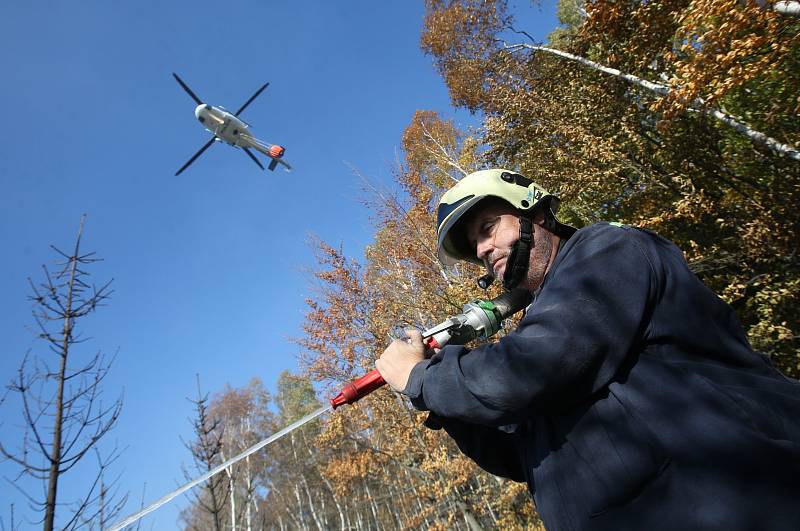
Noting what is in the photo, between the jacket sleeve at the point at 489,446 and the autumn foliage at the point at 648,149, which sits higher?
the autumn foliage at the point at 648,149

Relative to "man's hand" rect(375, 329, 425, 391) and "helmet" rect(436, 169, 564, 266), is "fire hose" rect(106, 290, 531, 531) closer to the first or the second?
"man's hand" rect(375, 329, 425, 391)

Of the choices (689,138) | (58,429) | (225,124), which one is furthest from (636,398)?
(225,124)

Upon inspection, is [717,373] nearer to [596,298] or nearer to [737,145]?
[596,298]

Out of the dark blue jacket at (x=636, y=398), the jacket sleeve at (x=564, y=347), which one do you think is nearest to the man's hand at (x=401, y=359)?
the dark blue jacket at (x=636, y=398)

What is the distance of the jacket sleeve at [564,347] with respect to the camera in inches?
59.1

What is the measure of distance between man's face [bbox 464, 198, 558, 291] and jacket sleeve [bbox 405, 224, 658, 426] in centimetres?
66

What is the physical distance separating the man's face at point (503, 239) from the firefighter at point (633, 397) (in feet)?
1.60

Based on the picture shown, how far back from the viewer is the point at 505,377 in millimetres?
1530

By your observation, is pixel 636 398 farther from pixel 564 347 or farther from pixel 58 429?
pixel 58 429

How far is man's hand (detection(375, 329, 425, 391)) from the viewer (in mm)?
2035

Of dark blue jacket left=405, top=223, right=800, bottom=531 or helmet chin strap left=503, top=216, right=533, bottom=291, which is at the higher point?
helmet chin strap left=503, top=216, right=533, bottom=291

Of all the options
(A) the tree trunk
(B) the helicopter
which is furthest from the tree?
(B) the helicopter

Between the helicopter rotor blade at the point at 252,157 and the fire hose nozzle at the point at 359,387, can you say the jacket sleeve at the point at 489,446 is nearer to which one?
the fire hose nozzle at the point at 359,387

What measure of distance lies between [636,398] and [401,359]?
1025 mm
